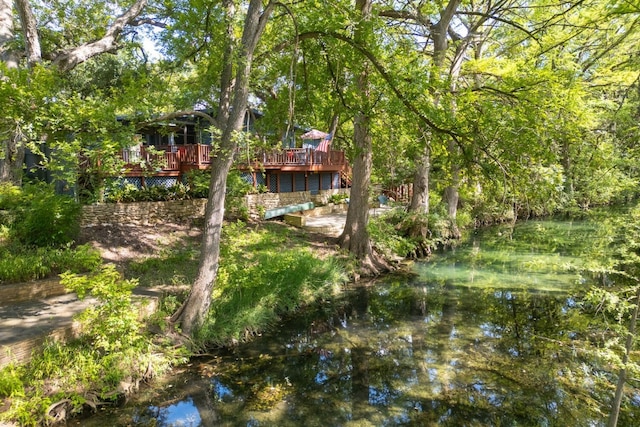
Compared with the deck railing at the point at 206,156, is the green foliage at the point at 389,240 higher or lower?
lower

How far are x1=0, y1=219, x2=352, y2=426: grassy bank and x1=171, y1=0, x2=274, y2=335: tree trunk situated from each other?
1.23 ft

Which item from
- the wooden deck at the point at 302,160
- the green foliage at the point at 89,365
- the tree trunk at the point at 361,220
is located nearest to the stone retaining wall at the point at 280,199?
the wooden deck at the point at 302,160

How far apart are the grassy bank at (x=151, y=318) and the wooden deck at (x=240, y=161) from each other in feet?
8.79

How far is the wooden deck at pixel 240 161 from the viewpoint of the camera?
1418 centimetres

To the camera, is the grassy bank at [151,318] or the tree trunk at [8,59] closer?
the grassy bank at [151,318]

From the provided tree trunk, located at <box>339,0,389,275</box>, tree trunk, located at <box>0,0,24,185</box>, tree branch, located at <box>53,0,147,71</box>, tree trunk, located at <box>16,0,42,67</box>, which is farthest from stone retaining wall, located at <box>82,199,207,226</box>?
tree trunk, located at <box>339,0,389,275</box>

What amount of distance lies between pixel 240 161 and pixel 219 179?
8.75ft

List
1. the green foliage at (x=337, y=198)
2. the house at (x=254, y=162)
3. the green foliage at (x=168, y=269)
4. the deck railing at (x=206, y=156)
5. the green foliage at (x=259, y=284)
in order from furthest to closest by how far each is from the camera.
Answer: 1. the green foliage at (x=337, y=198)
2. the house at (x=254, y=162)
3. the deck railing at (x=206, y=156)
4. the green foliage at (x=168, y=269)
5. the green foliage at (x=259, y=284)

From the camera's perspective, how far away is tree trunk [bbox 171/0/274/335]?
7.43 meters

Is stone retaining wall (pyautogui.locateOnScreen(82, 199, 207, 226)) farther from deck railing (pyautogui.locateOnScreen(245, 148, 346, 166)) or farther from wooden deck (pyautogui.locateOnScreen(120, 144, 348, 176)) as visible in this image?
deck railing (pyautogui.locateOnScreen(245, 148, 346, 166))

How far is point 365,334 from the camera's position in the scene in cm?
888

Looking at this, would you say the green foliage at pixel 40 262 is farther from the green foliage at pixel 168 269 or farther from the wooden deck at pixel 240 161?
the wooden deck at pixel 240 161

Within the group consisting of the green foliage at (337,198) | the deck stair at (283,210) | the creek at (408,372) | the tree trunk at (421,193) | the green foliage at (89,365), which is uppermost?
the tree trunk at (421,193)

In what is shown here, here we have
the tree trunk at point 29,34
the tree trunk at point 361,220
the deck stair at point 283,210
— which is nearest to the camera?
the tree trunk at point 29,34
